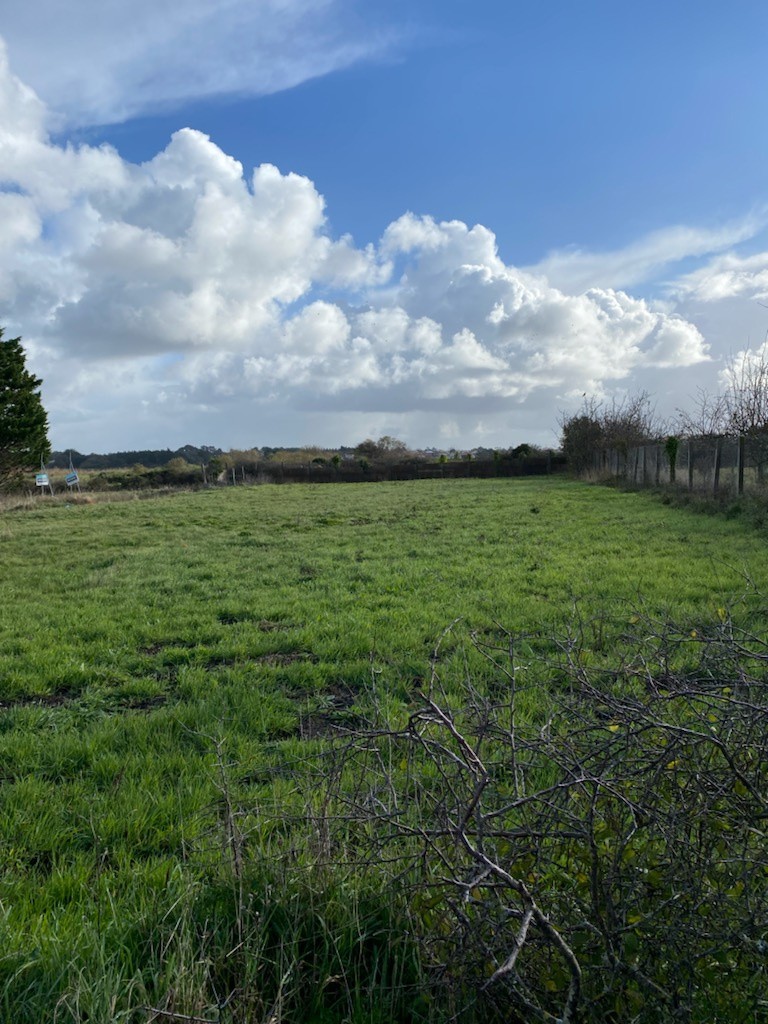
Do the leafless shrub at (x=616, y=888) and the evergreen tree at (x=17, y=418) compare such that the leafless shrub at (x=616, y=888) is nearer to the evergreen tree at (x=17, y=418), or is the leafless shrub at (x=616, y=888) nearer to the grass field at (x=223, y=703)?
the grass field at (x=223, y=703)

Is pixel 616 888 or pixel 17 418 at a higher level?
pixel 17 418

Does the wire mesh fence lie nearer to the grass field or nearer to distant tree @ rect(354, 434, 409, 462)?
the grass field

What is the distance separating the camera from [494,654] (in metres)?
5.44

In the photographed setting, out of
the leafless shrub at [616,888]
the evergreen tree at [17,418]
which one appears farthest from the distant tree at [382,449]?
the leafless shrub at [616,888]

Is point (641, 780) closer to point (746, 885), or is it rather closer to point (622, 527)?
point (746, 885)

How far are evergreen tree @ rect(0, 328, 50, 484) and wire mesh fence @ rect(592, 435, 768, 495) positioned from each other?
34.9 meters

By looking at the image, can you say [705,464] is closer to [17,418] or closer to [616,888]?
[616,888]

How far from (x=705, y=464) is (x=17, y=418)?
124 ft

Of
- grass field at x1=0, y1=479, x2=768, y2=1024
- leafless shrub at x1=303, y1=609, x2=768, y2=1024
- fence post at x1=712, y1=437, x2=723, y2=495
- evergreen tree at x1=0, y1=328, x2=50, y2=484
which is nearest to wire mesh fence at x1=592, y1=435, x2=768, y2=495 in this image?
fence post at x1=712, y1=437, x2=723, y2=495

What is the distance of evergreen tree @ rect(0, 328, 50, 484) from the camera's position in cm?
3872

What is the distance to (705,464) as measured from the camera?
58.4 ft

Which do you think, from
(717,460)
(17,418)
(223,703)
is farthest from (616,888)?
(17,418)

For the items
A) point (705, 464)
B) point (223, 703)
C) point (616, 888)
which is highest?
point (705, 464)

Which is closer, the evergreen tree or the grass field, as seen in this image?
the grass field
